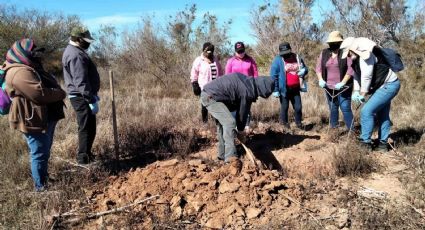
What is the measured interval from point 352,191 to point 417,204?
0.60m

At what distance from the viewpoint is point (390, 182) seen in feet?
14.5

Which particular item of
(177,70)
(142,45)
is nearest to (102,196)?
(177,70)

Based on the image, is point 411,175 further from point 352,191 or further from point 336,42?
point 336,42

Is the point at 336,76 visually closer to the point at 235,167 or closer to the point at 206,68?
the point at 206,68

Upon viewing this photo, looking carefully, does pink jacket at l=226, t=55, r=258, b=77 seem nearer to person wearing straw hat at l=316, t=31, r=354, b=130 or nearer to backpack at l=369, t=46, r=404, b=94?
person wearing straw hat at l=316, t=31, r=354, b=130

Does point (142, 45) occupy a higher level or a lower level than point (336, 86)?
higher

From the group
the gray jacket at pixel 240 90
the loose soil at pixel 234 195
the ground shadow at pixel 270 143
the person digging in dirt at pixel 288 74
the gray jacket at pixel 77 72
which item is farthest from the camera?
the person digging in dirt at pixel 288 74

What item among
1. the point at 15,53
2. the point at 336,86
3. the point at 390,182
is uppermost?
the point at 15,53

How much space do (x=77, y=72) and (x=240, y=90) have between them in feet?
6.39

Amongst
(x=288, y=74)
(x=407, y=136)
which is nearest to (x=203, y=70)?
(x=288, y=74)

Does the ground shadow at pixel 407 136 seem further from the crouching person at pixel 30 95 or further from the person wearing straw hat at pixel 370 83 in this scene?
the crouching person at pixel 30 95

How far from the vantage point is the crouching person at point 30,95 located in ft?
12.3

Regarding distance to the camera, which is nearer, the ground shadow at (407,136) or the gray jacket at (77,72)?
the gray jacket at (77,72)

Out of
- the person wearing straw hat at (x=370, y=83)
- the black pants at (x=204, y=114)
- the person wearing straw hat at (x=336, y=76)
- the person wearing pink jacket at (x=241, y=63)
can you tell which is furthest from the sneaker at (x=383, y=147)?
the black pants at (x=204, y=114)
